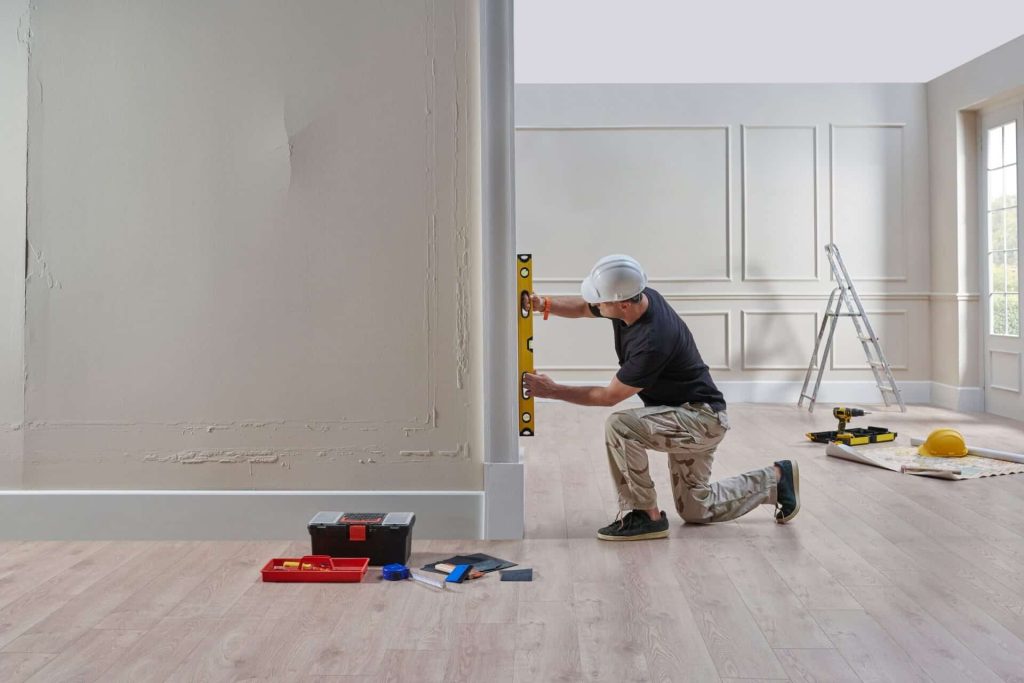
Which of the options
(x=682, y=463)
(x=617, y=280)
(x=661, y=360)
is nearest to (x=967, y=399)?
(x=682, y=463)

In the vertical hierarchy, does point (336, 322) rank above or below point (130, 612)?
above

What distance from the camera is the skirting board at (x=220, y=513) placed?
342cm

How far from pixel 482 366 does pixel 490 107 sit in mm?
903

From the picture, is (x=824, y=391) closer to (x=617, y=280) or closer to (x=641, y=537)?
(x=641, y=537)

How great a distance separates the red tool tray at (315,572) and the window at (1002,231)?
5.56 metres

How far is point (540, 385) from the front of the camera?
3316 mm

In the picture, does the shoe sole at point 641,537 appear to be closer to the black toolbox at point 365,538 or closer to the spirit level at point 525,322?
the spirit level at point 525,322

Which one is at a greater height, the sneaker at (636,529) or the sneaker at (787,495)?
the sneaker at (787,495)

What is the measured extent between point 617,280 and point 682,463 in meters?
0.76

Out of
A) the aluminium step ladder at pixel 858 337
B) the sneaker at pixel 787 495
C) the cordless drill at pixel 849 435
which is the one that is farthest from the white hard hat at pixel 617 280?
the aluminium step ladder at pixel 858 337

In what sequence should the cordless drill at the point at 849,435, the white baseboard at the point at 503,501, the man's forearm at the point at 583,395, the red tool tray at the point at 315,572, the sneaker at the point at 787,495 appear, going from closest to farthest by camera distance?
the red tool tray at the point at 315,572 → the man's forearm at the point at 583,395 → the white baseboard at the point at 503,501 → the sneaker at the point at 787,495 → the cordless drill at the point at 849,435

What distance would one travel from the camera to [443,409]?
344 cm

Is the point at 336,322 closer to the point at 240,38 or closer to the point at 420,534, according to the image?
the point at 420,534

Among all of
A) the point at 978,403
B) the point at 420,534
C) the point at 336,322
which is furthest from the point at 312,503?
the point at 978,403
